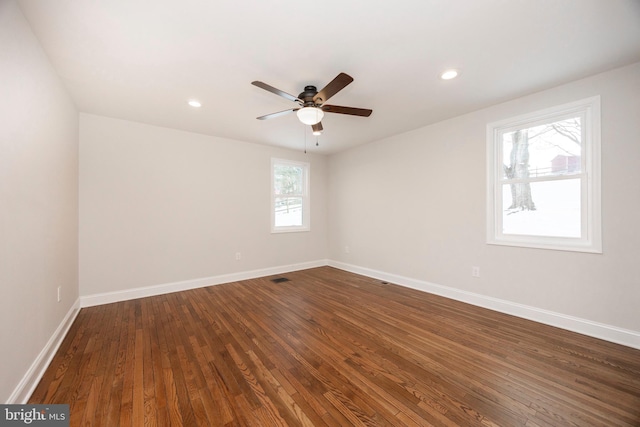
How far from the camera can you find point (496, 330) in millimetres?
2527

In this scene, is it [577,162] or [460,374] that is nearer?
[460,374]

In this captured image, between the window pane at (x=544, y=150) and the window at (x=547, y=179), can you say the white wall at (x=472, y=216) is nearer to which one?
the window at (x=547, y=179)

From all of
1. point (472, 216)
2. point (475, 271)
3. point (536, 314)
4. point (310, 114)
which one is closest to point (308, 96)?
point (310, 114)

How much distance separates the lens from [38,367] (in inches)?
Answer: 70.7

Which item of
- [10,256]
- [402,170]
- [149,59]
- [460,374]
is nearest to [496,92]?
[402,170]

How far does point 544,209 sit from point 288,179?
420 cm

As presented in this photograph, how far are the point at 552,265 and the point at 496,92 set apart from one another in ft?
6.72

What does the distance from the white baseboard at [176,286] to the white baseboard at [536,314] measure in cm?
235

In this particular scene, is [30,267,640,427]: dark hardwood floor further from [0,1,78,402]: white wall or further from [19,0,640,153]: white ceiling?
[19,0,640,153]: white ceiling

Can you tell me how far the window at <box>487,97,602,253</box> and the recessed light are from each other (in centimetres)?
115

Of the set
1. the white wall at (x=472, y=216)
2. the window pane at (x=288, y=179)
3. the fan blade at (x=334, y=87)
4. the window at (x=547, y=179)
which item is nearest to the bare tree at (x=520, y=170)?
the window at (x=547, y=179)

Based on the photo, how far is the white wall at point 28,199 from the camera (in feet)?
4.74

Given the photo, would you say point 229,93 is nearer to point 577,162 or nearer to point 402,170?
point 402,170

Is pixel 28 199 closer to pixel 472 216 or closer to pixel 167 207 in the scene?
pixel 167 207
